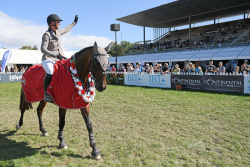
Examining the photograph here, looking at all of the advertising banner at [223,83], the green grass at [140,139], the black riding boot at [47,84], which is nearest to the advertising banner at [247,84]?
the advertising banner at [223,83]

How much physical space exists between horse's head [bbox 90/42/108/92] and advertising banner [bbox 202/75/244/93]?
9.78 metres

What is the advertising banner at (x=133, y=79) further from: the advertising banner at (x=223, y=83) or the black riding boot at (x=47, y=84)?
the black riding boot at (x=47, y=84)

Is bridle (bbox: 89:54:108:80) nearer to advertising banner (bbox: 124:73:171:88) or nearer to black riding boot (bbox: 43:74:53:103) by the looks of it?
black riding boot (bbox: 43:74:53:103)

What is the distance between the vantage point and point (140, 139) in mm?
4375

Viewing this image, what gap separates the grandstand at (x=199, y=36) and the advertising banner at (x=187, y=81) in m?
8.80

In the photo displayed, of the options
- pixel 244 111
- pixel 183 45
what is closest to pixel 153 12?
pixel 183 45

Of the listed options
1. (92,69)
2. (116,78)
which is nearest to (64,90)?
(92,69)

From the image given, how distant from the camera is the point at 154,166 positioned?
317 centimetres

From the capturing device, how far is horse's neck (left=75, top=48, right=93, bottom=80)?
3.52 m

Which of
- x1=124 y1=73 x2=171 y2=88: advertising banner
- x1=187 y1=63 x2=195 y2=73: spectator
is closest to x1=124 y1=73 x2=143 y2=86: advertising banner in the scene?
x1=124 y1=73 x2=171 y2=88: advertising banner

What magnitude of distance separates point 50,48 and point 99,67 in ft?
5.22

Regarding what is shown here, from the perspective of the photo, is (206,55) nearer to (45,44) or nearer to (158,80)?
(158,80)

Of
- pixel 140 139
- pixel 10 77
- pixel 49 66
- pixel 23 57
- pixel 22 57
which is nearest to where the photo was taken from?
pixel 49 66

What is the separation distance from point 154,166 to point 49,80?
105 inches
